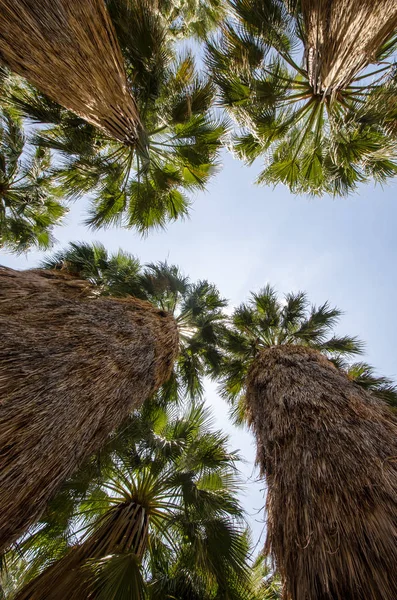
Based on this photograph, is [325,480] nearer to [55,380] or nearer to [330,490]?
[330,490]

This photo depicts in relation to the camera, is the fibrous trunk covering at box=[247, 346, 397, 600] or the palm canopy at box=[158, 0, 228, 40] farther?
the palm canopy at box=[158, 0, 228, 40]

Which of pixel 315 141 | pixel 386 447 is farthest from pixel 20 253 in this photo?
pixel 386 447

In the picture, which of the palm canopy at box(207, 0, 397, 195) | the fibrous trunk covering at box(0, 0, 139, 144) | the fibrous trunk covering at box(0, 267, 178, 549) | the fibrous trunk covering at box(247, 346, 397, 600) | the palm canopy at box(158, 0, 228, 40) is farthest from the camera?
the palm canopy at box(158, 0, 228, 40)

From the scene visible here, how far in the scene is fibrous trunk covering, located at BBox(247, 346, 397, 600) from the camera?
79.3 inches

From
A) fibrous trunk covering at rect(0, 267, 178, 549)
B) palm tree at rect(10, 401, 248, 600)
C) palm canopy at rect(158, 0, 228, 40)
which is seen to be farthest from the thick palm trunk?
palm canopy at rect(158, 0, 228, 40)

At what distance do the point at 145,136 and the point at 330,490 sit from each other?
5204mm

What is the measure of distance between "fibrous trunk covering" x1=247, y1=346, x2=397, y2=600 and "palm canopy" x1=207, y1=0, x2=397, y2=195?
3.46m

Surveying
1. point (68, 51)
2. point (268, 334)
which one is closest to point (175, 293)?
point (268, 334)

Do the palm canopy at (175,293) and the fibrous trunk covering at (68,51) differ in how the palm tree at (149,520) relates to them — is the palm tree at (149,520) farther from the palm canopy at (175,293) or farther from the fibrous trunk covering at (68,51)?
the fibrous trunk covering at (68,51)

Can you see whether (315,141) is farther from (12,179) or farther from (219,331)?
(12,179)

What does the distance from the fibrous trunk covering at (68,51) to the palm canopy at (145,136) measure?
1108mm

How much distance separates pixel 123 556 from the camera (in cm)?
289

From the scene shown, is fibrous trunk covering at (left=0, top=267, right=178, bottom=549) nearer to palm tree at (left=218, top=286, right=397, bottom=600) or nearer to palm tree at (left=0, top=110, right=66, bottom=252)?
palm tree at (left=218, top=286, right=397, bottom=600)

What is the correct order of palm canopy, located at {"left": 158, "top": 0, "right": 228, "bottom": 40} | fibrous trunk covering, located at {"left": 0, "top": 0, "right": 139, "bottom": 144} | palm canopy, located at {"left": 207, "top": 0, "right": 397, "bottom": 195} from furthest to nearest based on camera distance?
palm canopy, located at {"left": 158, "top": 0, "right": 228, "bottom": 40} → palm canopy, located at {"left": 207, "top": 0, "right": 397, "bottom": 195} → fibrous trunk covering, located at {"left": 0, "top": 0, "right": 139, "bottom": 144}
